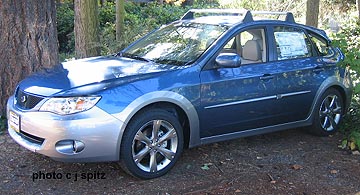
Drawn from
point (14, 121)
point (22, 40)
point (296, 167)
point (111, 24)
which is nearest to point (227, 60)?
point (296, 167)

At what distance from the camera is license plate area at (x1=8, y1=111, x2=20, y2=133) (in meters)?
4.52

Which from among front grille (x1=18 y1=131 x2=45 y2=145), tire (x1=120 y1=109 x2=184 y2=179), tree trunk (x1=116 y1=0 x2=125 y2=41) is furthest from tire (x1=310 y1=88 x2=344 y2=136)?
tree trunk (x1=116 y1=0 x2=125 y2=41)

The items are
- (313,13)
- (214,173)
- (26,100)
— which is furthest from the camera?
(313,13)

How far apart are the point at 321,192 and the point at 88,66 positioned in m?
2.80

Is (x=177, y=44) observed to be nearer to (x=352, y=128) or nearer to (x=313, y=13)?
(x=352, y=128)

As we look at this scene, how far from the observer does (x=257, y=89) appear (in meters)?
5.27

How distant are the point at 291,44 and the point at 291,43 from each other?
14 mm

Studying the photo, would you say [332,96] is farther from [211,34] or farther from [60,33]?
[60,33]

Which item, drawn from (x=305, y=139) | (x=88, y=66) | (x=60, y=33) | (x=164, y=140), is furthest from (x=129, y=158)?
(x=60, y=33)

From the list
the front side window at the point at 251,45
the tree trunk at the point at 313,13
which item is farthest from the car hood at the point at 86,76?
the tree trunk at the point at 313,13

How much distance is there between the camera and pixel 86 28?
9.95 meters

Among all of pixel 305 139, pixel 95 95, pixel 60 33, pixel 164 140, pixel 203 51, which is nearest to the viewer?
pixel 95 95

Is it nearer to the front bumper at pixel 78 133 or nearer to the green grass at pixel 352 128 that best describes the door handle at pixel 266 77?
the green grass at pixel 352 128

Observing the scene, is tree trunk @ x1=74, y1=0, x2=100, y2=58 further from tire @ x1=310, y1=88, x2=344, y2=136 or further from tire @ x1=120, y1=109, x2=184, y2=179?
tire @ x1=120, y1=109, x2=184, y2=179
